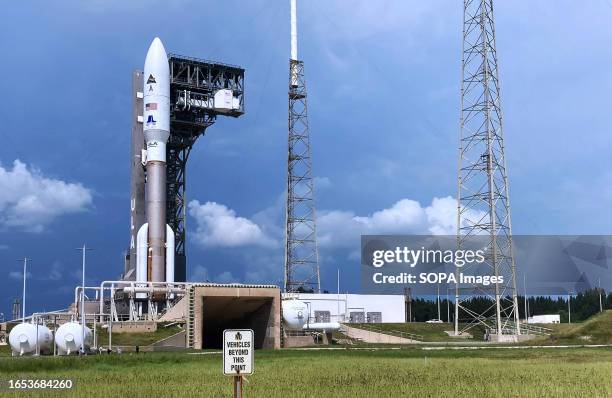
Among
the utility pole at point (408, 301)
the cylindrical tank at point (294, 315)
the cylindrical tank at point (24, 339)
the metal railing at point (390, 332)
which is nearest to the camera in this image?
the cylindrical tank at point (24, 339)

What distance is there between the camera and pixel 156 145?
8356 cm

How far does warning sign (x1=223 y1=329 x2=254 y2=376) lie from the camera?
13039 mm

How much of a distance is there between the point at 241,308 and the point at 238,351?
61905 mm

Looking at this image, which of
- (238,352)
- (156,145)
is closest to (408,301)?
(156,145)

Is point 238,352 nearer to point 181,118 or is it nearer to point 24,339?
point 24,339

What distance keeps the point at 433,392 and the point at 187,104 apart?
240 ft

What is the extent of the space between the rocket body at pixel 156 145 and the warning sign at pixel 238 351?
230 feet

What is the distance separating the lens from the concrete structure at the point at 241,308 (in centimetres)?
6562

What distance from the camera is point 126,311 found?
85250 millimetres

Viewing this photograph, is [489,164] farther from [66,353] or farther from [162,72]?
[66,353]

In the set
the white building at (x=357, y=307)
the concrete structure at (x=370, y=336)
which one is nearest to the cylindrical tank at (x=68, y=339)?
the concrete structure at (x=370, y=336)

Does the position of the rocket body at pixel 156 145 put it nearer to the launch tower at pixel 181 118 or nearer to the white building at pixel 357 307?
the launch tower at pixel 181 118

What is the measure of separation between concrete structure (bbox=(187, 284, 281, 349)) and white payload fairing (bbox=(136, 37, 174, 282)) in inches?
344

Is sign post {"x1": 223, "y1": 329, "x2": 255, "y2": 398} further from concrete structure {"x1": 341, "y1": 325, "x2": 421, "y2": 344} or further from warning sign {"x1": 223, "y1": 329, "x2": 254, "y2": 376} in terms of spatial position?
concrete structure {"x1": 341, "y1": 325, "x2": 421, "y2": 344}
